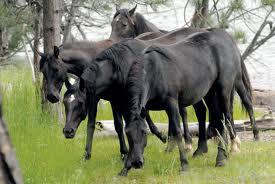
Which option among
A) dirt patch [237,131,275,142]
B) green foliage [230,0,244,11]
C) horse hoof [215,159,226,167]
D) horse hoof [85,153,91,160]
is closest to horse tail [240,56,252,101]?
dirt patch [237,131,275,142]

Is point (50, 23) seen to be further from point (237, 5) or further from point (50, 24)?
point (237, 5)

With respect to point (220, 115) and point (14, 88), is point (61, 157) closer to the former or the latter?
point (220, 115)

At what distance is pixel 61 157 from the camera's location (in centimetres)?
643

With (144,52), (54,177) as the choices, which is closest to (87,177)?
(54,177)

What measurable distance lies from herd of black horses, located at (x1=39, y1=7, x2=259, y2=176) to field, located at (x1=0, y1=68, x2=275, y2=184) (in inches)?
7.5

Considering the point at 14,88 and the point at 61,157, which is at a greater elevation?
the point at 61,157

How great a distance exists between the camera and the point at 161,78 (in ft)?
19.3

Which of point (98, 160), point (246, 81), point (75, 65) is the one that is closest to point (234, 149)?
point (246, 81)

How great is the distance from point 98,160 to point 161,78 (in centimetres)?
154

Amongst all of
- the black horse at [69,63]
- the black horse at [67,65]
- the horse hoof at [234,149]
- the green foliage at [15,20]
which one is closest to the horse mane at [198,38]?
the black horse at [69,63]

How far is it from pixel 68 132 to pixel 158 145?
207 centimetres

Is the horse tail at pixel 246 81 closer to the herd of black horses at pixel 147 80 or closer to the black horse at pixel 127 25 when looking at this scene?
the herd of black horses at pixel 147 80

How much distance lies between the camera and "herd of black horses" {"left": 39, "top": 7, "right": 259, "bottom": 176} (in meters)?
5.60

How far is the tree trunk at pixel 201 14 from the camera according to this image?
1148 cm
